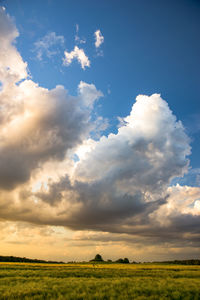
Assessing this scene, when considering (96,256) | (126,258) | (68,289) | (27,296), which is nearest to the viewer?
(27,296)

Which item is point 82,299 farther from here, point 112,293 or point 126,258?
point 126,258

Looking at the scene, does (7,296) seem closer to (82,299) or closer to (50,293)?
(50,293)

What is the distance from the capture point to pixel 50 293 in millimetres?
17969

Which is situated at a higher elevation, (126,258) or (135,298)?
(135,298)

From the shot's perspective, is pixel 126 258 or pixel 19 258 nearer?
pixel 19 258

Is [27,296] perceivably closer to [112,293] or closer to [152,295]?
[112,293]

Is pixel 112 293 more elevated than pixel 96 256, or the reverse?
pixel 112 293

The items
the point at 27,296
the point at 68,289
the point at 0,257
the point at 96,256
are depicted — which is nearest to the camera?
the point at 27,296

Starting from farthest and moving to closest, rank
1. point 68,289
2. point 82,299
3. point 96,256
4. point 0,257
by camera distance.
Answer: point 96,256, point 0,257, point 68,289, point 82,299

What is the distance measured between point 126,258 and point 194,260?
53346 mm

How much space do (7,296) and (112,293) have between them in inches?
343

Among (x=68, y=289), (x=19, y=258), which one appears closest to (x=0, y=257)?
(x=19, y=258)

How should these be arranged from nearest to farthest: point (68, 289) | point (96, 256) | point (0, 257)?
1. point (68, 289)
2. point (0, 257)
3. point (96, 256)

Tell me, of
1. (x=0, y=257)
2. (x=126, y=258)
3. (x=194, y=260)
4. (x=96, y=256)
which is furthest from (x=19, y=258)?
(x=194, y=260)
